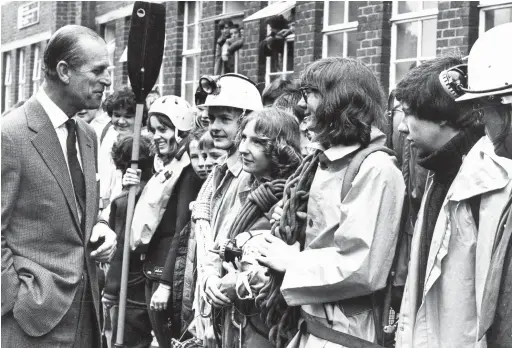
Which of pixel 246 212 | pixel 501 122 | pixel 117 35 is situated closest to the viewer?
pixel 501 122

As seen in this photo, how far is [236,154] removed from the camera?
6.01 metres

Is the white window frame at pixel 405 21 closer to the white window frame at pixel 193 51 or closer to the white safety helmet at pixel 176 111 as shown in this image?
the white safety helmet at pixel 176 111

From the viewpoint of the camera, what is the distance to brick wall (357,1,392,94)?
10484 millimetres

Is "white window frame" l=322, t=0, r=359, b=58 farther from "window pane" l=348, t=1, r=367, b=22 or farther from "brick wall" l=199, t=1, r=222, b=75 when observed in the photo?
"brick wall" l=199, t=1, r=222, b=75

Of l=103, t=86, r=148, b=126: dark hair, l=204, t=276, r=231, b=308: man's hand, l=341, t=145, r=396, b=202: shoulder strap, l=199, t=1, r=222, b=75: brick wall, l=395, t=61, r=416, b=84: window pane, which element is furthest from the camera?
l=199, t=1, r=222, b=75: brick wall

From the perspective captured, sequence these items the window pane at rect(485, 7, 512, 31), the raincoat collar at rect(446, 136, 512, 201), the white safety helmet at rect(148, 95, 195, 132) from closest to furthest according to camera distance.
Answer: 1. the raincoat collar at rect(446, 136, 512, 201)
2. the white safety helmet at rect(148, 95, 195, 132)
3. the window pane at rect(485, 7, 512, 31)

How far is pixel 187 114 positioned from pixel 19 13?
68.0 feet

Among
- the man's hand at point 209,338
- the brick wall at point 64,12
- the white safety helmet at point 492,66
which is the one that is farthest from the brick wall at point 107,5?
the white safety helmet at point 492,66

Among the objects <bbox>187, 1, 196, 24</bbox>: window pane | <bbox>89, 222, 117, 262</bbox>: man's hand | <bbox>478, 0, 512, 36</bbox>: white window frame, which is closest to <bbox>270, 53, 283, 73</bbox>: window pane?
<bbox>187, 1, 196, 24</bbox>: window pane

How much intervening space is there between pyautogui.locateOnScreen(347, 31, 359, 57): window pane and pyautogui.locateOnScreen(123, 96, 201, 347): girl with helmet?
4357 millimetres

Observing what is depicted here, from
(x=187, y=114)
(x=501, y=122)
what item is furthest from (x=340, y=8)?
(x=501, y=122)

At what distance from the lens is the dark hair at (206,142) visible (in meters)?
6.57

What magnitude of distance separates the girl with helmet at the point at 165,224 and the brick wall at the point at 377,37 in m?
3.71

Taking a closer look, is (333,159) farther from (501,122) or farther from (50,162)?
(50,162)
